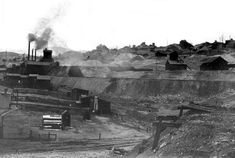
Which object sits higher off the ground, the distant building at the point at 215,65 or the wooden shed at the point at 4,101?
the distant building at the point at 215,65

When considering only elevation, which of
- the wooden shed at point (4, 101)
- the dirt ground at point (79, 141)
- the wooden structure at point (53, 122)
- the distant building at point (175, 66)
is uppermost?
the distant building at point (175, 66)

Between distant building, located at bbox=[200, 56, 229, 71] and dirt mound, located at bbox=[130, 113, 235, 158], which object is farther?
distant building, located at bbox=[200, 56, 229, 71]

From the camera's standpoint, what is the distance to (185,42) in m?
118

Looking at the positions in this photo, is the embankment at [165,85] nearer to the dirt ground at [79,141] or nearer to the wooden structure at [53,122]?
the dirt ground at [79,141]

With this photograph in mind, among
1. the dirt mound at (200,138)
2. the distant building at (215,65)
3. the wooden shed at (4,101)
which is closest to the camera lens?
the dirt mound at (200,138)

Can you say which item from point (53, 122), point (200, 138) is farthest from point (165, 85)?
point (200, 138)

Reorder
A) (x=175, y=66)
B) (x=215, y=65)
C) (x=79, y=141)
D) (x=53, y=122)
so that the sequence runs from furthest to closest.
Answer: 1. (x=175, y=66)
2. (x=215, y=65)
3. (x=53, y=122)
4. (x=79, y=141)

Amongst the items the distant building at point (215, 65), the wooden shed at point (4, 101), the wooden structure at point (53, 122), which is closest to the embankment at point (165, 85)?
the distant building at point (215, 65)

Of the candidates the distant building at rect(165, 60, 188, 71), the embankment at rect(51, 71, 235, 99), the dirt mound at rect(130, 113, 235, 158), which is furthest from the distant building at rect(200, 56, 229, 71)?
the dirt mound at rect(130, 113, 235, 158)

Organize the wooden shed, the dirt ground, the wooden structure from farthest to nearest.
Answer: the wooden shed < the wooden structure < the dirt ground

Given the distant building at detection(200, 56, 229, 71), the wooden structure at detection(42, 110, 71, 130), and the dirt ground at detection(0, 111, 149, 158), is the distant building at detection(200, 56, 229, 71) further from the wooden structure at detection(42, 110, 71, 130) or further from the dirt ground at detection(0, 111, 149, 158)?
the wooden structure at detection(42, 110, 71, 130)

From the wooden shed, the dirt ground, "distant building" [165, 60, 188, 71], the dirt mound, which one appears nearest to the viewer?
the dirt mound

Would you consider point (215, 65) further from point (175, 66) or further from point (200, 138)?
point (200, 138)

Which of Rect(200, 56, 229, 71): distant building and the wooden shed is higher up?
Rect(200, 56, 229, 71): distant building
